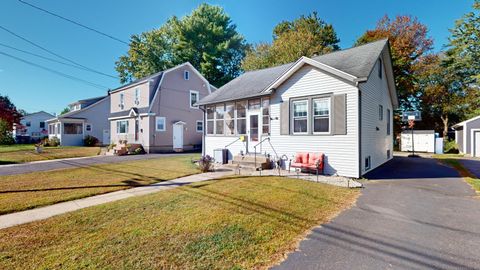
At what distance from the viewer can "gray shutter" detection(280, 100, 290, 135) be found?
423 inches

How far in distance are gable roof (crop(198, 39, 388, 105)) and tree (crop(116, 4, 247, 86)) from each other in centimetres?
2158

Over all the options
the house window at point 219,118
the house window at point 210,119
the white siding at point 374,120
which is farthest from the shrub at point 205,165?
the white siding at point 374,120

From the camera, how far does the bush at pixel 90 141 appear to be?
2989cm

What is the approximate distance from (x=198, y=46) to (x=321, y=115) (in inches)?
1233

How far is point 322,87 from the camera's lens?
31.9ft

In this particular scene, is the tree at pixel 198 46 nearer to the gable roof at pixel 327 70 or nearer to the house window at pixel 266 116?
the gable roof at pixel 327 70

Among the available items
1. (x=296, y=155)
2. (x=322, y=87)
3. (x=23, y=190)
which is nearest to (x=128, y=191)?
(x=23, y=190)

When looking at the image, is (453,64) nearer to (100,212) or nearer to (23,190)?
(100,212)

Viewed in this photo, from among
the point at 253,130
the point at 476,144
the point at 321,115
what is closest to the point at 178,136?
the point at 253,130

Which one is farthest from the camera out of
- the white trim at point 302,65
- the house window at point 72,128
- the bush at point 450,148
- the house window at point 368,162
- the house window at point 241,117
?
the house window at point 72,128

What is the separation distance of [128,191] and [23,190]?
3.46 metres

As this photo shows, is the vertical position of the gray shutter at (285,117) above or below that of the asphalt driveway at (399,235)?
above

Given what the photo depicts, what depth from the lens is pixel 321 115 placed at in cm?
980

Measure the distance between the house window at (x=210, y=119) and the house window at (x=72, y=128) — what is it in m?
25.3
